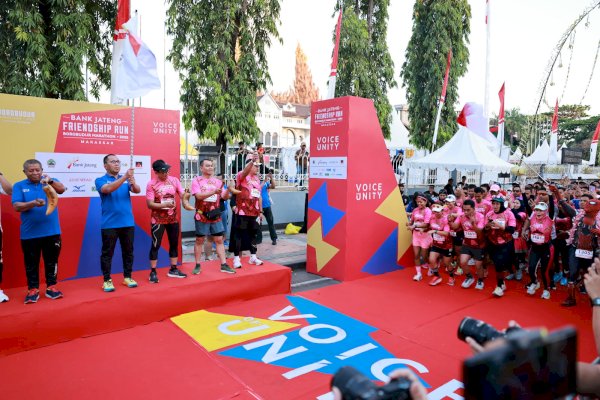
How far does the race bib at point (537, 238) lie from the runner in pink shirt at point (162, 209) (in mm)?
5172

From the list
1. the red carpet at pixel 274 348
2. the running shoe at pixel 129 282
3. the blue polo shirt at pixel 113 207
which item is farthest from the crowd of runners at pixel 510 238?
the blue polo shirt at pixel 113 207

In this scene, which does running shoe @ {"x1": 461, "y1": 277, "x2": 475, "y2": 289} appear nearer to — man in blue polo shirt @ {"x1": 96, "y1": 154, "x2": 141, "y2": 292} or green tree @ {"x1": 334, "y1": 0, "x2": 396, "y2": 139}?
man in blue polo shirt @ {"x1": 96, "y1": 154, "x2": 141, "y2": 292}

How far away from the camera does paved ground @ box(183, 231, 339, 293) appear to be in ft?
23.2

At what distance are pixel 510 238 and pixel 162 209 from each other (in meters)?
5.16

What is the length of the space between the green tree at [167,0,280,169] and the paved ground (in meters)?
3.59

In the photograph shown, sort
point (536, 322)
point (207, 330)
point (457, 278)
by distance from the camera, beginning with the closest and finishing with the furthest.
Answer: point (207, 330) < point (536, 322) < point (457, 278)

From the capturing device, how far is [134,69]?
5.26m

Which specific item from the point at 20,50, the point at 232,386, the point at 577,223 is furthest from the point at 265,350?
the point at 20,50

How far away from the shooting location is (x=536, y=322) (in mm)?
5188

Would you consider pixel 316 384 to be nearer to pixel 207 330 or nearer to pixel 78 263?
pixel 207 330

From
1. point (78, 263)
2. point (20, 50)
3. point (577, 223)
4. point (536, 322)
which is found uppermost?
point (20, 50)

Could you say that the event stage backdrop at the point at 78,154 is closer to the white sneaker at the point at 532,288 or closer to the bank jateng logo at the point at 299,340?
the bank jateng logo at the point at 299,340

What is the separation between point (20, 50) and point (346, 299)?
29.4 ft

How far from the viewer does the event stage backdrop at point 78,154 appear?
504 centimetres
